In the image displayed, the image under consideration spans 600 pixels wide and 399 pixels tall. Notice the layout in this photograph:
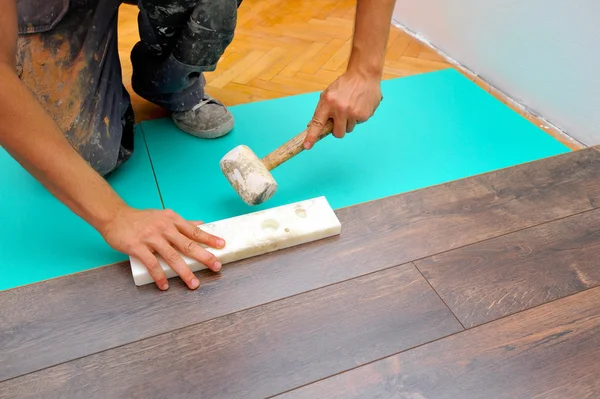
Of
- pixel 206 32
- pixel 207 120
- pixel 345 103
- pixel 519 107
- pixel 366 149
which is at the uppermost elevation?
pixel 206 32

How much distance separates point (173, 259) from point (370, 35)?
2.81ft

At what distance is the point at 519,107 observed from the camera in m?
2.12

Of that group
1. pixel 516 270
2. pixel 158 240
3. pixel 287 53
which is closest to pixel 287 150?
pixel 158 240

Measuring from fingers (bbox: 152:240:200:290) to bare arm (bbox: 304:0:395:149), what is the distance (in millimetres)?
492

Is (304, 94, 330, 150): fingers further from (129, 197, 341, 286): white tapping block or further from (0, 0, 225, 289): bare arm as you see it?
(0, 0, 225, 289): bare arm

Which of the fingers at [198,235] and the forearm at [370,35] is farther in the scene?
the forearm at [370,35]

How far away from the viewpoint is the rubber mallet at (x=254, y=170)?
1.31 m

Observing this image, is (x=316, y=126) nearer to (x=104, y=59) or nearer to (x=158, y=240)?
(x=158, y=240)

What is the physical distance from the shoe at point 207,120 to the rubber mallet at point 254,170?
0.46 m

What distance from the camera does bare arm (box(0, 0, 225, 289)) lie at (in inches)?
37.3

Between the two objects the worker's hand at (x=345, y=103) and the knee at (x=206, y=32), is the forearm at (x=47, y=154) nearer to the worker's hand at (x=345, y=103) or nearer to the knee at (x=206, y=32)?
the worker's hand at (x=345, y=103)

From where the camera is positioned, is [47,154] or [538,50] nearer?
[47,154]

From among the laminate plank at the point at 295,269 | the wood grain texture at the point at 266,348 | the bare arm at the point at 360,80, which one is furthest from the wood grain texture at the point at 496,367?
the bare arm at the point at 360,80

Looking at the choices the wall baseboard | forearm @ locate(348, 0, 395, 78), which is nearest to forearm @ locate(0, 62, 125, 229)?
forearm @ locate(348, 0, 395, 78)
